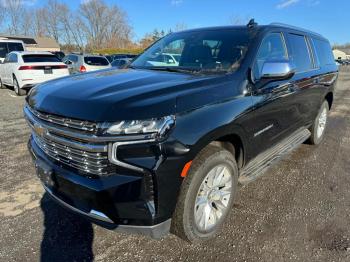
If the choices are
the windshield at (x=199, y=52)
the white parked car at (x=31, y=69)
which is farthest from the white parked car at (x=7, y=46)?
the windshield at (x=199, y=52)

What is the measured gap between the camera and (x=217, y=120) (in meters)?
2.72

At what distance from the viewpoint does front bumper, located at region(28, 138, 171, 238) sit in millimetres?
2301

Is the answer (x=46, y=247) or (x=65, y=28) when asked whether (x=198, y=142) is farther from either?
(x=65, y=28)

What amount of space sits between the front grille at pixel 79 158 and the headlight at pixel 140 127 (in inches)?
7.9

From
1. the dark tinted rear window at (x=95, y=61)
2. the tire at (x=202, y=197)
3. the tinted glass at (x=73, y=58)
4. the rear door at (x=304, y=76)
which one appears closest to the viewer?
the tire at (x=202, y=197)

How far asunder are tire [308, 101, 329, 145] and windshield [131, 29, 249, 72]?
2680mm

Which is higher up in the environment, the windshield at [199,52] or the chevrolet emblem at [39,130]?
the windshield at [199,52]

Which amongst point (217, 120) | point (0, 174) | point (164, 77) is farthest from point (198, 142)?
point (0, 174)

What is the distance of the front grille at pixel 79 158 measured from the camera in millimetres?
2328

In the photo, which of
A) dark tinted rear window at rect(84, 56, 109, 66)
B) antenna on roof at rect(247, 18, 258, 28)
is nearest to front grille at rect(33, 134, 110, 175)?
antenna on roof at rect(247, 18, 258, 28)

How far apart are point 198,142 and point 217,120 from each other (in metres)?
0.31

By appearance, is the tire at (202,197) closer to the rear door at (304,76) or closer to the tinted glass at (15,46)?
the rear door at (304,76)

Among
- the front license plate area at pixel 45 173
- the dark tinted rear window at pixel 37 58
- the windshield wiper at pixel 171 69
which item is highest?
the windshield wiper at pixel 171 69

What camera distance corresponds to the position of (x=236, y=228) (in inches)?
127
